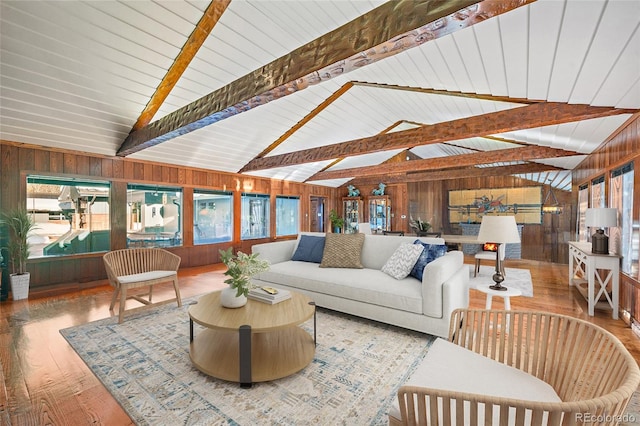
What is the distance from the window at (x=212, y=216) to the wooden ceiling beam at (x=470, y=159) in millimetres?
3178

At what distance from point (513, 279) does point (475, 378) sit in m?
4.54

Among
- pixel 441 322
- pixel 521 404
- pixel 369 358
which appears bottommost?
pixel 369 358

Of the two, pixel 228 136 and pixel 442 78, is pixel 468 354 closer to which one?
pixel 442 78

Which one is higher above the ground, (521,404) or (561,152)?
(561,152)

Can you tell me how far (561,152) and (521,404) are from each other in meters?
5.58

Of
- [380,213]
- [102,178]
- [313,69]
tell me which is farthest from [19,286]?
[380,213]

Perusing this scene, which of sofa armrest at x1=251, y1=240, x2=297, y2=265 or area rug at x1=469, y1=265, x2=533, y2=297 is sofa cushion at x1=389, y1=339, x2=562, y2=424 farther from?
area rug at x1=469, y1=265, x2=533, y2=297

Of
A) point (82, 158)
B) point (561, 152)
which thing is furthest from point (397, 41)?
point (82, 158)

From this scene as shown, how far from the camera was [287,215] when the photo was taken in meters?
8.75

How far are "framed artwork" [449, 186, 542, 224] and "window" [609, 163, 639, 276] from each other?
179 inches

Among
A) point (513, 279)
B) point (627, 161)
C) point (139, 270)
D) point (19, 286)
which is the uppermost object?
point (627, 161)

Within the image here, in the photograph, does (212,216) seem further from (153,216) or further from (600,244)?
(600,244)

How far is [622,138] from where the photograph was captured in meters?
3.16

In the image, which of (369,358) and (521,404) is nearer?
(521,404)
